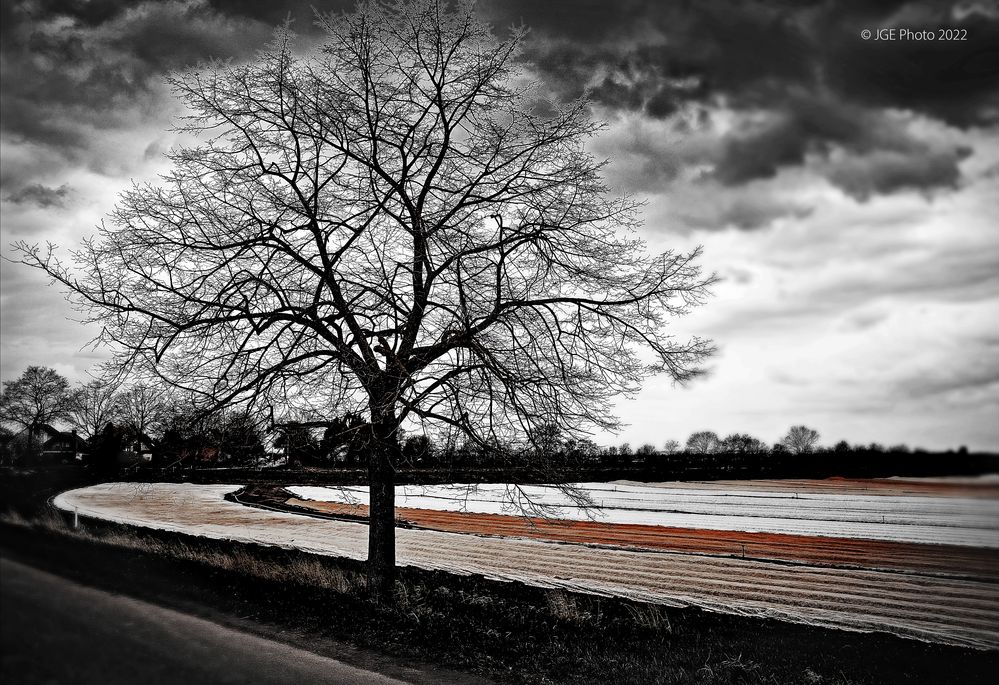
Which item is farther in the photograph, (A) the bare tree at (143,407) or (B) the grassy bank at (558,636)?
(A) the bare tree at (143,407)

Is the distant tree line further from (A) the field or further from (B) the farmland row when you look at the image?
(B) the farmland row

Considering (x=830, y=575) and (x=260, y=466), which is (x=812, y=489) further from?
(x=260, y=466)

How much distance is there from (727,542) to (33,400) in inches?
1199

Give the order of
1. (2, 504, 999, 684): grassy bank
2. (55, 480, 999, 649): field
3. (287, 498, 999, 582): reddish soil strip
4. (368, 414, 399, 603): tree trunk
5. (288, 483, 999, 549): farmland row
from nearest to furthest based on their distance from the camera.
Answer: (55, 480, 999, 649): field, (2, 504, 999, 684): grassy bank, (368, 414, 399, 603): tree trunk, (287, 498, 999, 582): reddish soil strip, (288, 483, 999, 549): farmland row

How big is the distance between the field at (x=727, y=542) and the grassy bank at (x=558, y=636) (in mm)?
1244

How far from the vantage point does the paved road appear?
1554 mm

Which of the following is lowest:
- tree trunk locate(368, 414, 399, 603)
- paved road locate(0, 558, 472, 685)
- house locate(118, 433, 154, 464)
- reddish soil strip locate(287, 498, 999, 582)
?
reddish soil strip locate(287, 498, 999, 582)

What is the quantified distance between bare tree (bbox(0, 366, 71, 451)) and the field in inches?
134

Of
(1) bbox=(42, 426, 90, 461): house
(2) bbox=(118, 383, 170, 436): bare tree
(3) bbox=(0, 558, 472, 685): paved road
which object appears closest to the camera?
(3) bbox=(0, 558, 472, 685): paved road

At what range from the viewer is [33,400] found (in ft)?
9.45

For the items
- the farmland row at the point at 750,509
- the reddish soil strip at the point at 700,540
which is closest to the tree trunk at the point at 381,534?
the farmland row at the point at 750,509

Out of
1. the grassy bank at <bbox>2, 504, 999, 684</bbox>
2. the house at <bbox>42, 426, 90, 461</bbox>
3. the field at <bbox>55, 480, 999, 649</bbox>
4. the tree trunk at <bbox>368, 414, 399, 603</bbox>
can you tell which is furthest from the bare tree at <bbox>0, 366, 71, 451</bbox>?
the tree trunk at <bbox>368, 414, 399, 603</bbox>

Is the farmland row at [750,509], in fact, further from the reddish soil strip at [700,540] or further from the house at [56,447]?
the house at [56,447]

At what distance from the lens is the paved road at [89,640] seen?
1.55m
